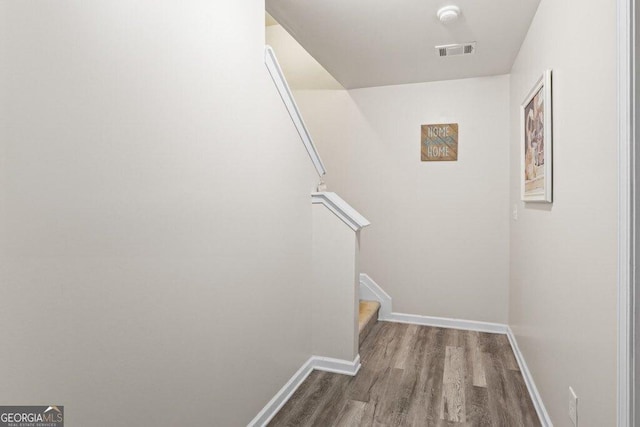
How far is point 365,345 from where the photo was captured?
3.21 meters

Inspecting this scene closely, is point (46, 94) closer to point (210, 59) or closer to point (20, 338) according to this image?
point (20, 338)

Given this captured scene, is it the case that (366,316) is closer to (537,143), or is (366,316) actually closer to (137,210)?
(537,143)

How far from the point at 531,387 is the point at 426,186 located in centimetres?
193

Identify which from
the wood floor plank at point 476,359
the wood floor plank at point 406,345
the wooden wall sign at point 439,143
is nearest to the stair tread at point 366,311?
the wood floor plank at point 406,345

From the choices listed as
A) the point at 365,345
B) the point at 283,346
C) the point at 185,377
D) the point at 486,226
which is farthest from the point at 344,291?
the point at 486,226

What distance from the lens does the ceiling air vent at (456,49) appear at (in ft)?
9.23

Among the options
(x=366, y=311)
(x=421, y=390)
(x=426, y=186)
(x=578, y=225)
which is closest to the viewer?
(x=578, y=225)

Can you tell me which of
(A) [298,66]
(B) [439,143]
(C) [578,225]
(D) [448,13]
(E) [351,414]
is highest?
(A) [298,66]

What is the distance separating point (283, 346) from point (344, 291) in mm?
582

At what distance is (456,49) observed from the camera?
2.88 meters

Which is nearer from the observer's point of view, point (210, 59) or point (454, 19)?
point (210, 59)

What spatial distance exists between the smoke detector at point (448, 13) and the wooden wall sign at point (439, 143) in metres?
1.37

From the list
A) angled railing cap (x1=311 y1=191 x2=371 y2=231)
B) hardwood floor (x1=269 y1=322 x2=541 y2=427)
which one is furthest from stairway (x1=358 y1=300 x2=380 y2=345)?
angled railing cap (x1=311 y1=191 x2=371 y2=231)

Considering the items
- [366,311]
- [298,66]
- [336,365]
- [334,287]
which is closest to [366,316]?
[366,311]
